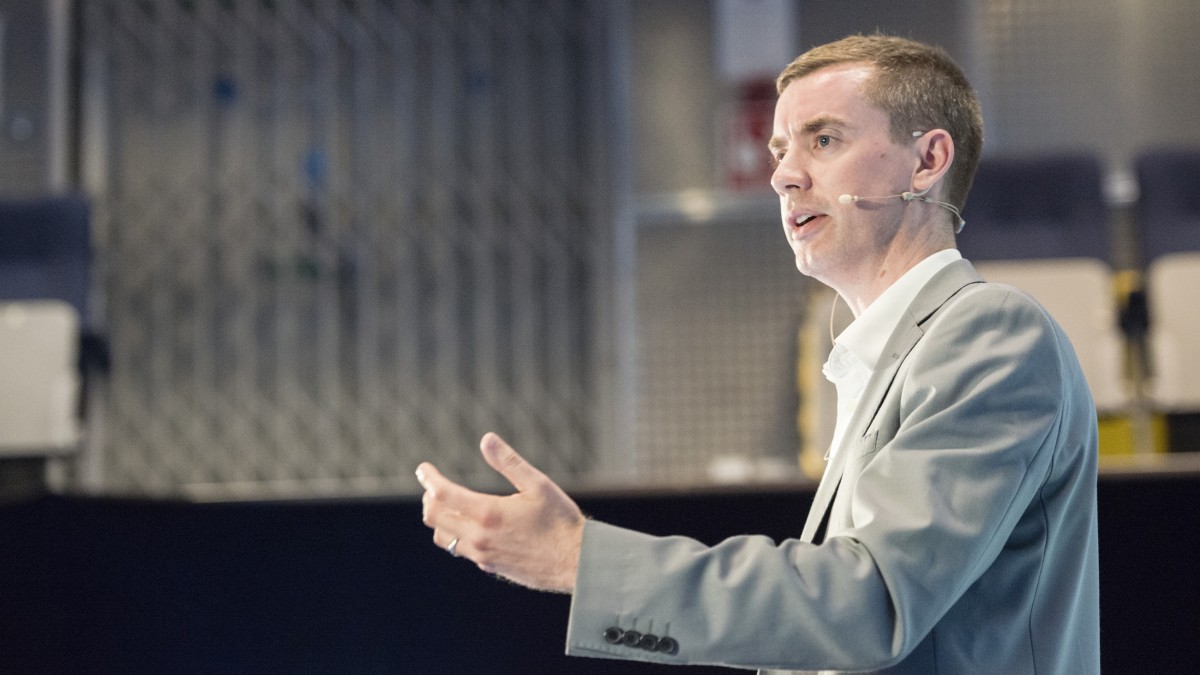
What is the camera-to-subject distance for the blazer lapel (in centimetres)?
101

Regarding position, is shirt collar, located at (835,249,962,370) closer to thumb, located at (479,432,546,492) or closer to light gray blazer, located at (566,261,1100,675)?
light gray blazer, located at (566,261,1100,675)

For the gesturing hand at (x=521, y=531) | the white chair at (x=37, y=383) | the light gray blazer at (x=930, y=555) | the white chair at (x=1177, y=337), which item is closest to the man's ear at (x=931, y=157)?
the light gray blazer at (x=930, y=555)

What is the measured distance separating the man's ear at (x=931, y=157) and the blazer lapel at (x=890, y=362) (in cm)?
9

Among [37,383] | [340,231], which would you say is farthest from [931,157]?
[340,231]

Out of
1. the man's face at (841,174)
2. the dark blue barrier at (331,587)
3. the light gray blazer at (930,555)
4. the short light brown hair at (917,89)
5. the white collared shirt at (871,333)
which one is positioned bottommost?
the dark blue barrier at (331,587)

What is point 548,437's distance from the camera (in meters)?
4.88

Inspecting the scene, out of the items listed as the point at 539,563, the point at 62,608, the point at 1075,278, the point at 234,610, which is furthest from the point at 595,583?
the point at 1075,278

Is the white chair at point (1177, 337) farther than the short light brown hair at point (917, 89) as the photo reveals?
Yes

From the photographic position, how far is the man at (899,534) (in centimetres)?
85

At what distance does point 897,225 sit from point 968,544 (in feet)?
1.21

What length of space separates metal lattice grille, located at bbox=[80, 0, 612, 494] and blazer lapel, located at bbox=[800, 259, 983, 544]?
3807mm

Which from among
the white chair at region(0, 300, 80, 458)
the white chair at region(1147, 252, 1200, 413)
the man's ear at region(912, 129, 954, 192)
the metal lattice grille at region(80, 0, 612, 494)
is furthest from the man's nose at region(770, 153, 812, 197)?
the metal lattice grille at region(80, 0, 612, 494)

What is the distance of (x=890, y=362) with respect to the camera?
103 cm

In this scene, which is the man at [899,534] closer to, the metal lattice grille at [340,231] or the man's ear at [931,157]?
the man's ear at [931,157]
